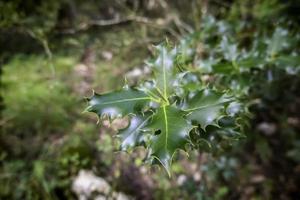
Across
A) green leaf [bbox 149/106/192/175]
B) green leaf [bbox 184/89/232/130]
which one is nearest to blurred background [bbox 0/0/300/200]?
green leaf [bbox 184/89/232/130]

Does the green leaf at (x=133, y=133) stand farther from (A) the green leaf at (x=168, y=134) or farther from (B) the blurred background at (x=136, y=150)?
(B) the blurred background at (x=136, y=150)

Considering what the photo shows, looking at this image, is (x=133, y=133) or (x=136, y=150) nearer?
(x=133, y=133)

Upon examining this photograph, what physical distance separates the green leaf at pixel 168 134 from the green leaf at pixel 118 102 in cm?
9

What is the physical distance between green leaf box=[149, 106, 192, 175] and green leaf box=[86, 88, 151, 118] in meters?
0.09

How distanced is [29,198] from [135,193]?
0.87 metres

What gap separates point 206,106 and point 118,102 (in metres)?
0.27

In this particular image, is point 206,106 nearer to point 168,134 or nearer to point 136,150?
point 168,134

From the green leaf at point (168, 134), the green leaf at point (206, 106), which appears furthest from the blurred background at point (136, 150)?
the green leaf at point (168, 134)

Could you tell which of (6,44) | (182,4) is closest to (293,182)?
(182,4)

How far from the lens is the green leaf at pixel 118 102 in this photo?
3.40 feet

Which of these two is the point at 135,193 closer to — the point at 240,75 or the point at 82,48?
the point at 240,75

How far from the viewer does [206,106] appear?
1.08 meters

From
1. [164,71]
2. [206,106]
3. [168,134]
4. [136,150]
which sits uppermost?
[136,150]

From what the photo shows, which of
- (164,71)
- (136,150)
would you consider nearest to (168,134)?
(164,71)
